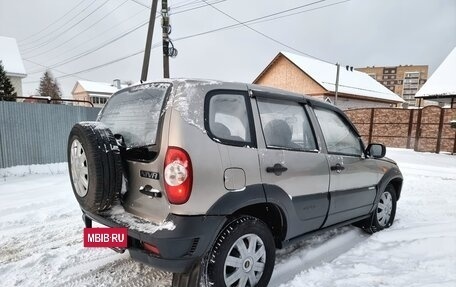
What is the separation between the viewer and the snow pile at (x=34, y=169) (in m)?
7.51

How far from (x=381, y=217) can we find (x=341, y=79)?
28779mm

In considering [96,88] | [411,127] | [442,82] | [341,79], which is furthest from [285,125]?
[96,88]

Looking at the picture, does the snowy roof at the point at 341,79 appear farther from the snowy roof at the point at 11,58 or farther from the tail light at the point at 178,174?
the tail light at the point at 178,174

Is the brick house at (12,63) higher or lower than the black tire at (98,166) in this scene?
higher

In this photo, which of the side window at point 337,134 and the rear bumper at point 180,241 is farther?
the side window at point 337,134

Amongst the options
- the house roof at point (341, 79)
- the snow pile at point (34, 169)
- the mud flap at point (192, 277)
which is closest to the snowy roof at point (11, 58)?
the snow pile at point (34, 169)

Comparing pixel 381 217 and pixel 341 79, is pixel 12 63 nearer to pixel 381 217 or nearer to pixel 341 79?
pixel 381 217

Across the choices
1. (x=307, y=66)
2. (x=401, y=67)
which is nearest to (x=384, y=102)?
(x=307, y=66)

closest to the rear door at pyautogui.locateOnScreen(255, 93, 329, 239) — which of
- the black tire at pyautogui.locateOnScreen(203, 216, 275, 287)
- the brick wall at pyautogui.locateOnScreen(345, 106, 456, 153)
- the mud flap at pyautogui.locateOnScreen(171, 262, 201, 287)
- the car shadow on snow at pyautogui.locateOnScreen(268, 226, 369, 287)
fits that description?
the black tire at pyautogui.locateOnScreen(203, 216, 275, 287)

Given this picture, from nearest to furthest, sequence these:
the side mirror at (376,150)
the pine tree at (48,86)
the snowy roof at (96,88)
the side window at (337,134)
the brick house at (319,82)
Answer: the side window at (337,134) < the side mirror at (376,150) < the brick house at (319,82) < the snowy roof at (96,88) < the pine tree at (48,86)

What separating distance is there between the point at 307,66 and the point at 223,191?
2867 cm

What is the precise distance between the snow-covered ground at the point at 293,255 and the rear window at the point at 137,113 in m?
1.43

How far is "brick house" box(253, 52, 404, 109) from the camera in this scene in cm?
2720

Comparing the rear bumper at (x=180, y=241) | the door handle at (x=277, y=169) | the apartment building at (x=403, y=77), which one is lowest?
the rear bumper at (x=180, y=241)
